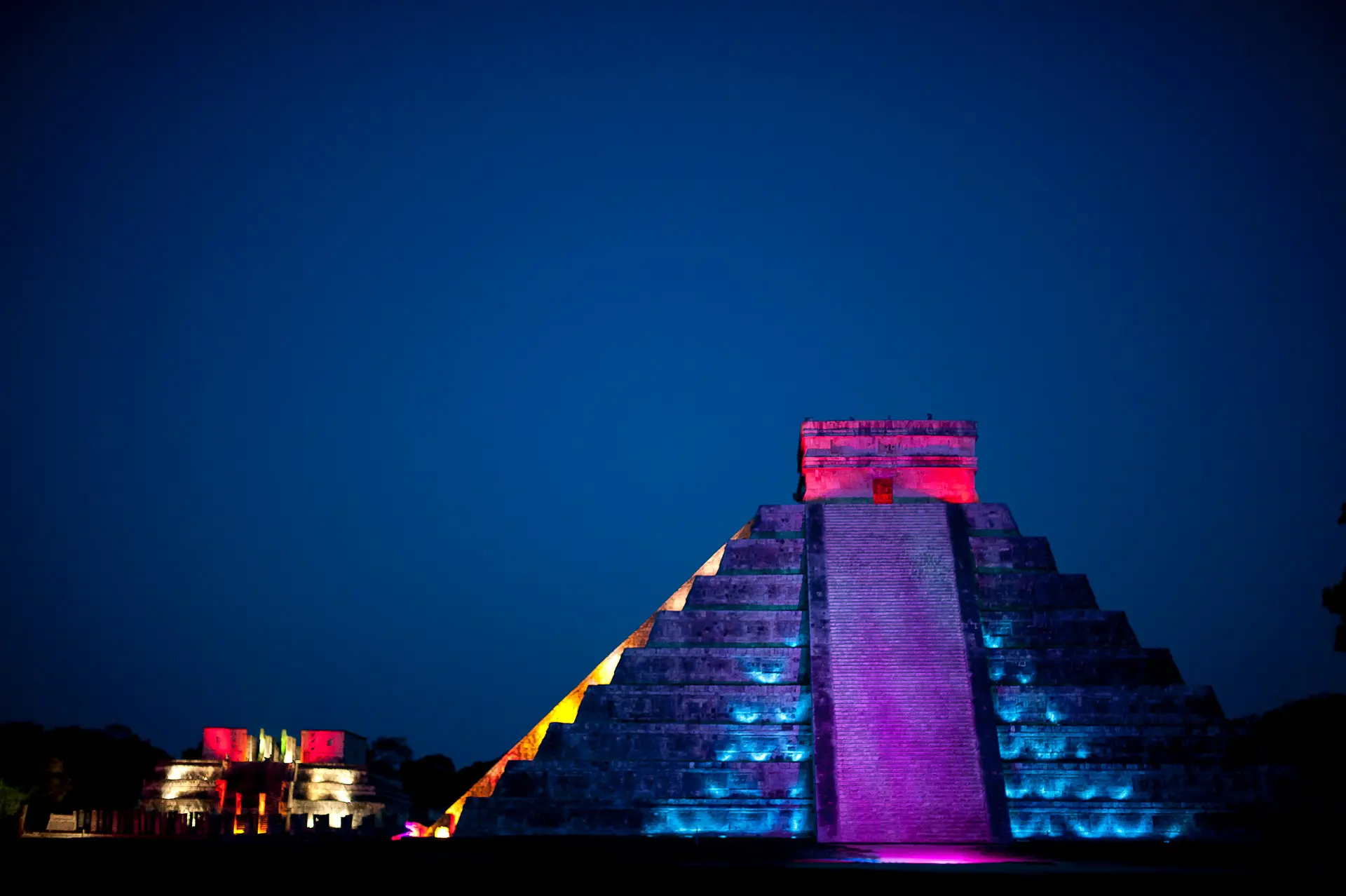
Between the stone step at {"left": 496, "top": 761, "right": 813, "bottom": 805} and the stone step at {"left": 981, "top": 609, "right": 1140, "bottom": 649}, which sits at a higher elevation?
the stone step at {"left": 981, "top": 609, "right": 1140, "bottom": 649}

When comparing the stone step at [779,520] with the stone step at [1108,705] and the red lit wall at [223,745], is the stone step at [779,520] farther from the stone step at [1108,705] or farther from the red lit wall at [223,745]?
the red lit wall at [223,745]

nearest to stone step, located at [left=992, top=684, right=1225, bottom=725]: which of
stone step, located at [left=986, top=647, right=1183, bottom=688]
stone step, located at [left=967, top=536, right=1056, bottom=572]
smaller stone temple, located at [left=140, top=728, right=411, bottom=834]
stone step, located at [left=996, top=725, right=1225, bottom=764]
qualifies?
stone step, located at [left=996, top=725, right=1225, bottom=764]

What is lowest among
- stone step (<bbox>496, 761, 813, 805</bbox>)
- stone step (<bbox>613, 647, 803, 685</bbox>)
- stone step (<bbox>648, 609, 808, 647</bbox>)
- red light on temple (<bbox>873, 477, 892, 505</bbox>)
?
stone step (<bbox>496, 761, 813, 805</bbox>)

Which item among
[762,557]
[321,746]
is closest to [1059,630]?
[762,557]

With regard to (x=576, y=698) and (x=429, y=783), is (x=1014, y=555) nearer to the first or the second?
(x=576, y=698)

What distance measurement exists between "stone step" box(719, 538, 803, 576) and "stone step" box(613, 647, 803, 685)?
2.10 meters

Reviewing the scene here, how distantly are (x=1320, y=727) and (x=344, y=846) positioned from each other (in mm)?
30873

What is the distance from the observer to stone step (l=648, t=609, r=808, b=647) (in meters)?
20.5

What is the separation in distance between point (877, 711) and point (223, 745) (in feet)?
58.8

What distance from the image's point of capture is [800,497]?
2502 cm

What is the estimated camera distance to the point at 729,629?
20.7m

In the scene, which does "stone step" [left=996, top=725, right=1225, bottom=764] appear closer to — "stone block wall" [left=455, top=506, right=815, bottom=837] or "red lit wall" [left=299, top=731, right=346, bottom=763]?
"stone block wall" [left=455, top=506, right=815, bottom=837]

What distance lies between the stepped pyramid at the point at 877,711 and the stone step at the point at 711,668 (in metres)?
0.04

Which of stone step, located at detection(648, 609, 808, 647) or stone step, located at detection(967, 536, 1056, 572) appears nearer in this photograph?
stone step, located at detection(648, 609, 808, 647)
